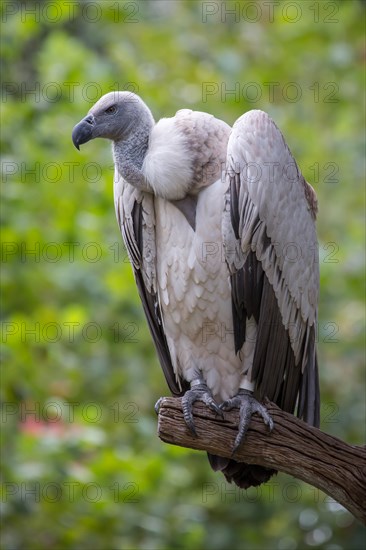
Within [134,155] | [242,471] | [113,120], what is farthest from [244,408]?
[113,120]

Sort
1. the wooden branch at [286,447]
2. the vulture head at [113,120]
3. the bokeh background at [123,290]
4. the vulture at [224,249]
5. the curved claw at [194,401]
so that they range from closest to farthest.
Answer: the wooden branch at [286,447] → the curved claw at [194,401] → the vulture at [224,249] → the vulture head at [113,120] → the bokeh background at [123,290]

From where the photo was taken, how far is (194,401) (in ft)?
17.0

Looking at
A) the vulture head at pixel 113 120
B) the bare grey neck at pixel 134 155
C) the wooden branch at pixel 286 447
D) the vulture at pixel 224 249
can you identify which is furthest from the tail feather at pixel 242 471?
the vulture head at pixel 113 120

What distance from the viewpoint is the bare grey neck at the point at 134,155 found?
5.18m

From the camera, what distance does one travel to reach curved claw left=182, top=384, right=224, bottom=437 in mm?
4979

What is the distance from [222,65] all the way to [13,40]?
1911 millimetres

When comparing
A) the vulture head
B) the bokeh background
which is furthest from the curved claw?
the bokeh background

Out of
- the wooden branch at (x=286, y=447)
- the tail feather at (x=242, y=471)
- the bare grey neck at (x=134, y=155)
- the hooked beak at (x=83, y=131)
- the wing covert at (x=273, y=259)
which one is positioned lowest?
the tail feather at (x=242, y=471)

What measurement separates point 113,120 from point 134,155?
0.22 metres

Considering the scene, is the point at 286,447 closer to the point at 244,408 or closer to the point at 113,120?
the point at 244,408

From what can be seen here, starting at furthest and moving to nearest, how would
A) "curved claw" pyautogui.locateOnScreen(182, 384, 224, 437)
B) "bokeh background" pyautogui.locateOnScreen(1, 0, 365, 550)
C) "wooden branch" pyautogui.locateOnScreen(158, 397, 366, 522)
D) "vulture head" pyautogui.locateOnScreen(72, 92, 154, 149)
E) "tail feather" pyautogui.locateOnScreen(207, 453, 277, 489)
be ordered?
"bokeh background" pyautogui.locateOnScreen(1, 0, 365, 550), "tail feather" pyautogui.locateOnScreen(207, 453, 277, 489), "vulture head" pyautogui.locateOnScreen(72, 92, 154, 149), "curved claw" pyautogui.locateOnScreen(182, 384, 224, 437), "wooden branch" pyautogui.locateOnScreen(158, 397, 366, 522)

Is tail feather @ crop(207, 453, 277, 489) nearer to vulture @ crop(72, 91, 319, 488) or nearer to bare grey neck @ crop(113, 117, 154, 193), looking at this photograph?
vulture @ crop(72, 91, 319, 488)

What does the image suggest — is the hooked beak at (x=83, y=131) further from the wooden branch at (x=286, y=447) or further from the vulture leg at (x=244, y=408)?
the vulture leg at (x=244, y=408)

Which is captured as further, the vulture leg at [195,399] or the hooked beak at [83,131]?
the hooked beak at [83,131]
